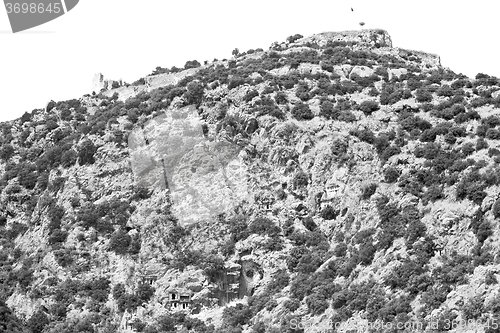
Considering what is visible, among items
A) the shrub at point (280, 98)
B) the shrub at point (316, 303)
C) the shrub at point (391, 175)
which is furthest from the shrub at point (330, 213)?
the shrub at point (280, 98)

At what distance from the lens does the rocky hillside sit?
8200 cm

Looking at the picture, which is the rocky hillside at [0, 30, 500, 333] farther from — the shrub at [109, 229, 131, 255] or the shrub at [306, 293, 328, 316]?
the shrub at [109, 229, 131, 255]

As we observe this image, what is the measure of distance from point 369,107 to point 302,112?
528 centimetres

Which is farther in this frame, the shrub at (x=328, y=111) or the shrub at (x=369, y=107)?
the shrub at (x=369, y=107)

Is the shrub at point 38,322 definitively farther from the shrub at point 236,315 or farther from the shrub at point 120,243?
the shrub at point 236,315

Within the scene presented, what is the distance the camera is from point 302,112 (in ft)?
332

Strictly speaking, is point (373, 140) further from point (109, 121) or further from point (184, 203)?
point (109, 121)

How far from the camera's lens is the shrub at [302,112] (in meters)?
101

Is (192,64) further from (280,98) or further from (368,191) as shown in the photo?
(368,191)

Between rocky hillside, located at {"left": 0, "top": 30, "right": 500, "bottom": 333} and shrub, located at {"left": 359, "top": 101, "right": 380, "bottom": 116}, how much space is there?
0.53ft

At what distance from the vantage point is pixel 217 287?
9081 centimetres

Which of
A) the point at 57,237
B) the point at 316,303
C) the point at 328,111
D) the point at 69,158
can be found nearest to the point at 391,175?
the point at 316,303

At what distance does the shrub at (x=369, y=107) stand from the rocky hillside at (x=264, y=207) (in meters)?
0.16

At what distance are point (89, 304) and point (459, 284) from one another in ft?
90.9
